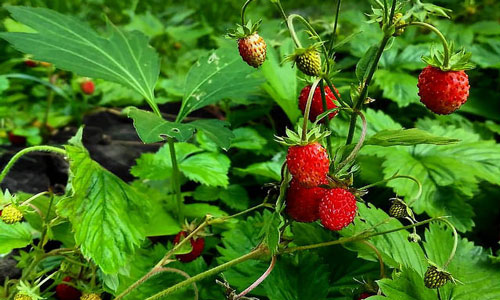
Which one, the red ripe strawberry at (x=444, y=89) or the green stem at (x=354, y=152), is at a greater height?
the red ripe strawberry at (x=444, y=89)

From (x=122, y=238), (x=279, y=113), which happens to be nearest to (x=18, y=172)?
(x=122, y=238)

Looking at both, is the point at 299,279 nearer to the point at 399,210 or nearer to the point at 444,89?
the point at 399,210

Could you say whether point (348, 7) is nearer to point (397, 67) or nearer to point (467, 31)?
point (467, 31)

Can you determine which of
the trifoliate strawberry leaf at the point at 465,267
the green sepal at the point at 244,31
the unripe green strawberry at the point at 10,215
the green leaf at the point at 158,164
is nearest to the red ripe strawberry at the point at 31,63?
the green leaf at the point at 158,164

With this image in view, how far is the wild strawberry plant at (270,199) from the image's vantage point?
916 millimetres

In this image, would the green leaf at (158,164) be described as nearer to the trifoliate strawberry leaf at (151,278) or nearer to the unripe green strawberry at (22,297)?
the trifoliate strawberry leaf at (151,278)

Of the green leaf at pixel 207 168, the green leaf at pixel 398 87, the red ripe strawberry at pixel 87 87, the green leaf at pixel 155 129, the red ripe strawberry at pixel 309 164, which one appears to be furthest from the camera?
the red ripe strawberry at pixel 87 87

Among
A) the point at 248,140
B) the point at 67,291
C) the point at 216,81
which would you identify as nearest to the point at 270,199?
the point at 216,81

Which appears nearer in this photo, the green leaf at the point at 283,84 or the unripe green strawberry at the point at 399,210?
the unripe green strawberry at the point at 399,210

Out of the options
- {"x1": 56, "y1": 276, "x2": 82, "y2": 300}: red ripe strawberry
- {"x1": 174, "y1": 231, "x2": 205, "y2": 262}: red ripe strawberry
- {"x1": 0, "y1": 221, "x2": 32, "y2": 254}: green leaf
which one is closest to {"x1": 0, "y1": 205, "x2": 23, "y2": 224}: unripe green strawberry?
{"x1": 0, "y1": 221, "x2": 32, "y2": 254}: green leaf

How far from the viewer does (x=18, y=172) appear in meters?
1.85

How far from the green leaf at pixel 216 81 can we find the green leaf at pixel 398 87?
71 cm

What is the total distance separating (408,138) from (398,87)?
1080mm

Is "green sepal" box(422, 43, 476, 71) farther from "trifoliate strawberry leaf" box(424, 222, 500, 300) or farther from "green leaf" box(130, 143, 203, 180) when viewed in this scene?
"green leaf" box(130, 143, 203, 180)
